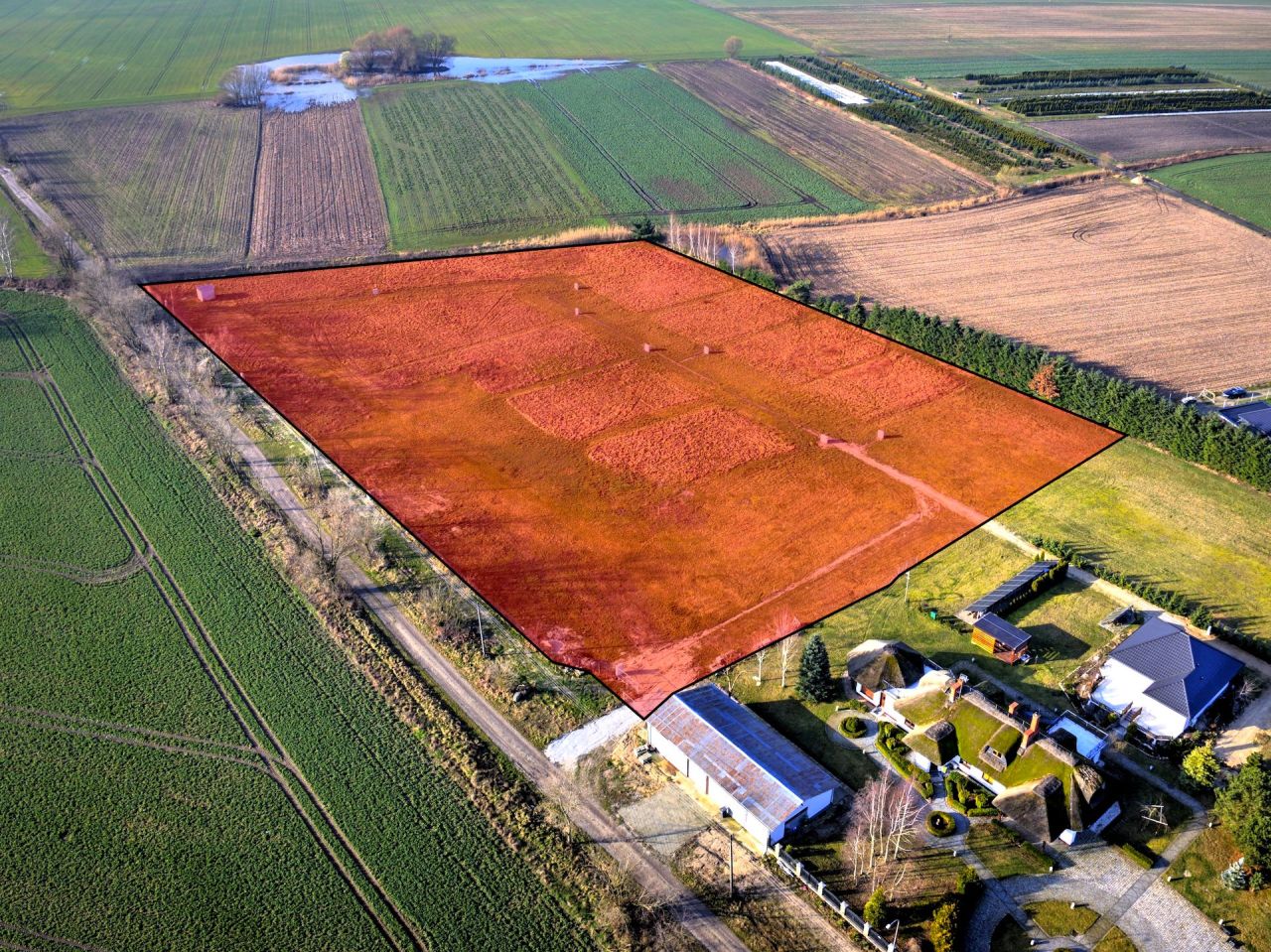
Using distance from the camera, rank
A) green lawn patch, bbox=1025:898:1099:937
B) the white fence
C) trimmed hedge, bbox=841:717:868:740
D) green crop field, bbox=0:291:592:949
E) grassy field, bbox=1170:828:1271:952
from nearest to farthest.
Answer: the white fence → grassy field, bbox=1170:828:1271:952 → green lawn patch, bbox=1025:898:1099:937 → green crop field, bbox=0:291:592:949 → trimmed hedge, bbox=841:717:868:740

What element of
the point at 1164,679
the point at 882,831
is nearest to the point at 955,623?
the point at 1164,679

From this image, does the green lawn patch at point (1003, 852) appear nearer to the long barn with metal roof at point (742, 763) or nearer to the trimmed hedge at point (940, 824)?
the trimmed hedge at point (940, 824)

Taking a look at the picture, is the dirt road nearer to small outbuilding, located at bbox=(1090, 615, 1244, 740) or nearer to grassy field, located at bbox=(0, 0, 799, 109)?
small outbuilding, located at bbox=(1090, 615, 1244, 740)

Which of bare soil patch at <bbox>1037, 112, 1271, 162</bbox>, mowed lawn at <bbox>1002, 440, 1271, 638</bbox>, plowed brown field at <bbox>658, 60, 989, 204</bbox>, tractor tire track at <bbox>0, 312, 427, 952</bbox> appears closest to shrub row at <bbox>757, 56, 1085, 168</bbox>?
plowed brown field at <bbox>658, 60, 989, 204</bbox>

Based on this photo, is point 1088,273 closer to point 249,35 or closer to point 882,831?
point 882,831

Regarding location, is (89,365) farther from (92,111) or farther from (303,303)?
(92,111)

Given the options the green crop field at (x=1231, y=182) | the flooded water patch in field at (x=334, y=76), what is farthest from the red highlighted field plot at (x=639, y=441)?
the flooded water patch in field at (x=334, y=76)
